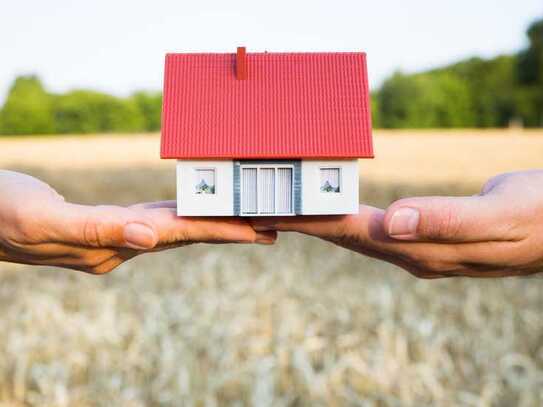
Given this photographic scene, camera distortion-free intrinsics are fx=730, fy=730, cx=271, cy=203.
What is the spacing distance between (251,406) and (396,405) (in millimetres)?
1216

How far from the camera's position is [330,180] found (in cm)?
321

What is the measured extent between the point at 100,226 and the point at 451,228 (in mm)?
1562

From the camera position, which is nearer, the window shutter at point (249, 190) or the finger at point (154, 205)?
the window shutter at point (249, 190)

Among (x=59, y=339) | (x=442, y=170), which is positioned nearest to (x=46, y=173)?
(x=442, y=170)

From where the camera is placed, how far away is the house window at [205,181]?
3.17 m

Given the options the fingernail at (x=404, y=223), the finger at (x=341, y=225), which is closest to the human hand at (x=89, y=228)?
the finger at (x=341, y=225)

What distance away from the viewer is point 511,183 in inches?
139

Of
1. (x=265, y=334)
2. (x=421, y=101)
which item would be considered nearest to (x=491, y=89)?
(x=421, y=101)

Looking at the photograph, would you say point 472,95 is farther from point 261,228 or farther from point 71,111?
point 261,228

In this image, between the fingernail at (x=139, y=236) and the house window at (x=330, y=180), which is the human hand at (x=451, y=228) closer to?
the house window at (x=330, y=180)

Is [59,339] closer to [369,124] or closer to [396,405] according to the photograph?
[396,405]

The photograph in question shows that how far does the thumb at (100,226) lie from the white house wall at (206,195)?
184mm

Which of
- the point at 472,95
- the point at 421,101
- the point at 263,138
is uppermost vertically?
the point at 472,95

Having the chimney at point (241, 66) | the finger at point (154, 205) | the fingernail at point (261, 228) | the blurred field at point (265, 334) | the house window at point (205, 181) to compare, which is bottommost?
the blurred field at point (265, 334)
